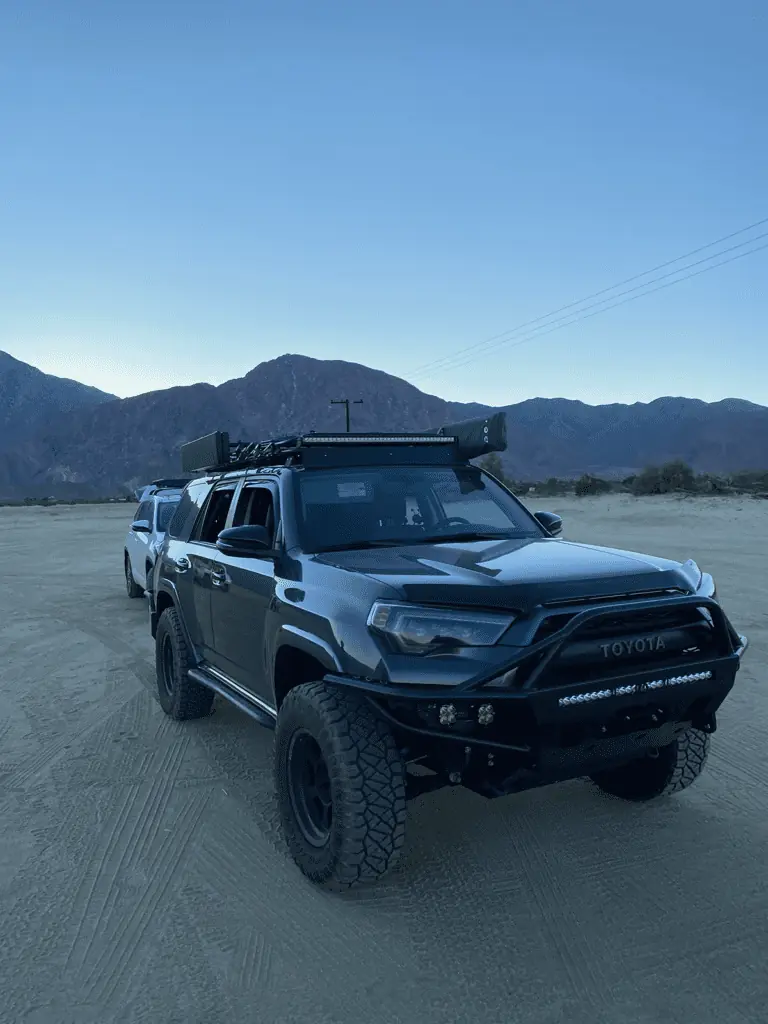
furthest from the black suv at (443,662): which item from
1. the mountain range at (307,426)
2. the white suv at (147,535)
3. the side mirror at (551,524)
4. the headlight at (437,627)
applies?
the mountain range at (307,426)

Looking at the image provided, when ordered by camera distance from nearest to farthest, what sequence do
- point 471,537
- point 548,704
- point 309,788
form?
point 548,704 → point 309,788 → point 471,537

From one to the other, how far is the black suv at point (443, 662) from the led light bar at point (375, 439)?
0.13 m

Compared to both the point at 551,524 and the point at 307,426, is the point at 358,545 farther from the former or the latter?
the point at 307,426

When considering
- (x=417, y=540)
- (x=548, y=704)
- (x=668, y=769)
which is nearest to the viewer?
(x=548, y=704)

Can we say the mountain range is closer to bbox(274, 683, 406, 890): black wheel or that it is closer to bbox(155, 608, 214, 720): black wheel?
bbox(155, 608, 214, 720): black wheel

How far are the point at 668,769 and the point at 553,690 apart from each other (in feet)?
4.94

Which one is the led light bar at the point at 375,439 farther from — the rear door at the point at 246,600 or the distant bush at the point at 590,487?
the distant bush at the point at 590,487

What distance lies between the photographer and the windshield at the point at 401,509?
4.49m

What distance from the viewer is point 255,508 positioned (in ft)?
16.7

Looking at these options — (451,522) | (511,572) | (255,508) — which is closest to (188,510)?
(255,508)

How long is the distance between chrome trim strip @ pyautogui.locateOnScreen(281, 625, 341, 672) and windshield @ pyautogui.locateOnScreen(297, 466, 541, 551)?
49 centimetres

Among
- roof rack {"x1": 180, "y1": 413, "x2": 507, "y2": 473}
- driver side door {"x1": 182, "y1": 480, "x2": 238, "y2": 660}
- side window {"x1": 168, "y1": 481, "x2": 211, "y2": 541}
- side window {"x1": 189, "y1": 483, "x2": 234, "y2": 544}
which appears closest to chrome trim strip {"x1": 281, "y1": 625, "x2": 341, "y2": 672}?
roof rack {"x1": 180, "y1": 413, "x2": 507, "y2": 473}

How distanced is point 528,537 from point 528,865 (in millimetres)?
1765

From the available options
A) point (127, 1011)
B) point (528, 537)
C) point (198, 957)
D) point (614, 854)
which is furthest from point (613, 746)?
point (127, 1011)
